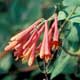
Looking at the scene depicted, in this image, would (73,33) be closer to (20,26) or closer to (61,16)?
(61,16)

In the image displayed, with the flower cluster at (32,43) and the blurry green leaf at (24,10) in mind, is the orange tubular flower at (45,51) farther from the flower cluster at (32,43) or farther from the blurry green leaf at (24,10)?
the blurry green leaf at (24,10)

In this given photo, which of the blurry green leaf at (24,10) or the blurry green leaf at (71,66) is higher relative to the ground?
the blurry green leaf at (24,10)

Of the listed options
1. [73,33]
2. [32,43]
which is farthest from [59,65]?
[32,43]

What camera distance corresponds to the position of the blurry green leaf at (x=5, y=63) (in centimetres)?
307

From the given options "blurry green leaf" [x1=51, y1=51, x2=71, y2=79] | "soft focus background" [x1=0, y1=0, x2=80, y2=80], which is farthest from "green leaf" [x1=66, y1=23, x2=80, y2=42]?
"soft focus background" [x1=0, y1=0, x2=80, y2=80]

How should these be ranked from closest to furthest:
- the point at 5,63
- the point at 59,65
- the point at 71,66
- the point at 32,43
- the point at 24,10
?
the point at 32,43 → the point at 59,65 → the point at 71,66 → the point at 5,63 → the point at 24,10

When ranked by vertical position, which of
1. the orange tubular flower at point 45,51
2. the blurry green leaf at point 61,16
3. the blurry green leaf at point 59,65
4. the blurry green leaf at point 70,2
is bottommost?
the blurry green leaf at point 59,65

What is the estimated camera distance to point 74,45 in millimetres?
2066

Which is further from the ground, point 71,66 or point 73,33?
point 73,33

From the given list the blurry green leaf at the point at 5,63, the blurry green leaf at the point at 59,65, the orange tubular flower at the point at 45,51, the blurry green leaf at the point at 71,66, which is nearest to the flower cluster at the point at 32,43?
the orange tubular flower at the point at 45,51

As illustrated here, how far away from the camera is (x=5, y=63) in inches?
122

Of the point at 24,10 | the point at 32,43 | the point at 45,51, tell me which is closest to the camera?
the point at 45,51

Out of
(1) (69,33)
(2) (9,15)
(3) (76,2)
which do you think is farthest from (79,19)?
(2) (9,15)

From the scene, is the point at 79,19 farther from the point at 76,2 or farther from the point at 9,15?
the point at 9,15
